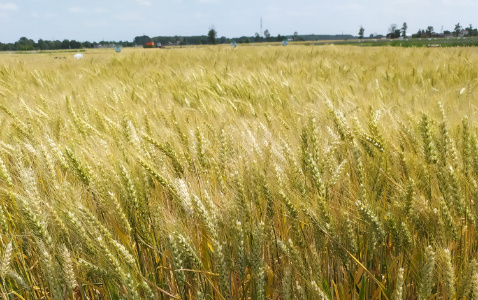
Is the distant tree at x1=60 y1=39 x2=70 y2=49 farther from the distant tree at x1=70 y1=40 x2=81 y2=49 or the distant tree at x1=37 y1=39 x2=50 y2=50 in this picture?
the distant tree at x1=37 y1=39 x2=50 y2=50

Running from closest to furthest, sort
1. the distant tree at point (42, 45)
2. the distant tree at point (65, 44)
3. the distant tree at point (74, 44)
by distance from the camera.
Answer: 1. the distant tree at point (42, 45)
2. the distant tree at point (74, 44)
3. the distant tree at point (65, 44)

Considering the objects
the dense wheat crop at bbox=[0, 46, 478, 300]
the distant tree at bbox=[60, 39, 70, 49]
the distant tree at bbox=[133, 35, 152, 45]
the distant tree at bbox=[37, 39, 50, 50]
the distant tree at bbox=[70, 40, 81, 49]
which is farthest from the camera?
the distant tree at bbox=[133, 35, 152, 45]

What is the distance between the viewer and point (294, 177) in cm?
116

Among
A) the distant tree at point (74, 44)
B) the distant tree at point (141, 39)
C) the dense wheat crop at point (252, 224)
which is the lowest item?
the dense wheat crop at point (252, 224)

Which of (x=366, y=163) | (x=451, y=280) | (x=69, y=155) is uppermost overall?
(x=69, y=155)

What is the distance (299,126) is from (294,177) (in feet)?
2.35

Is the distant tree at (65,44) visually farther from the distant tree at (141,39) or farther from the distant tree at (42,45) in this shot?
the distant tree at (141,39)

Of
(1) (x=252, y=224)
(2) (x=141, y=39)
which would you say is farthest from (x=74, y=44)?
(1) (x=252, y=224)

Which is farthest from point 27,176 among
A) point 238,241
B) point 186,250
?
point 238,241

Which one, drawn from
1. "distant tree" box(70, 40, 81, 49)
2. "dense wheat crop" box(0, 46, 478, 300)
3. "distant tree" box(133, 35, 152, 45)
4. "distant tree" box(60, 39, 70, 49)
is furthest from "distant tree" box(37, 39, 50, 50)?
"dense wheat crop" box(0, 46, 478, 300)

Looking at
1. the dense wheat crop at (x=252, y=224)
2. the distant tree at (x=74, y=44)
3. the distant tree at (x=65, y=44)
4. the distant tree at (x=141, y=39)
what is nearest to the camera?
the dense wheat crop at (x=252, y=224)

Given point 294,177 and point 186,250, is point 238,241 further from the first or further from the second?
point 294,177

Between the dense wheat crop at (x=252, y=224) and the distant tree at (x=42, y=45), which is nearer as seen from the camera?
the dense wheat crop at (x=252, y=224)

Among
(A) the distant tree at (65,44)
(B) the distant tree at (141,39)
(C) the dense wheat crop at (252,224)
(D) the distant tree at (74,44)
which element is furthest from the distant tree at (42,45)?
(C) the dense wheat crop at (252,224)
